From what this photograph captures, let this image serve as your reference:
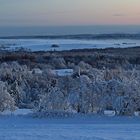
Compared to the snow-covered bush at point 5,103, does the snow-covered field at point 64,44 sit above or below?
below

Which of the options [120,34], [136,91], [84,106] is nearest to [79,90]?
[84,106]

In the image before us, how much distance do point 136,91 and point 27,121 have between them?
3.27 m

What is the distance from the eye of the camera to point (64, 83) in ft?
58.6
